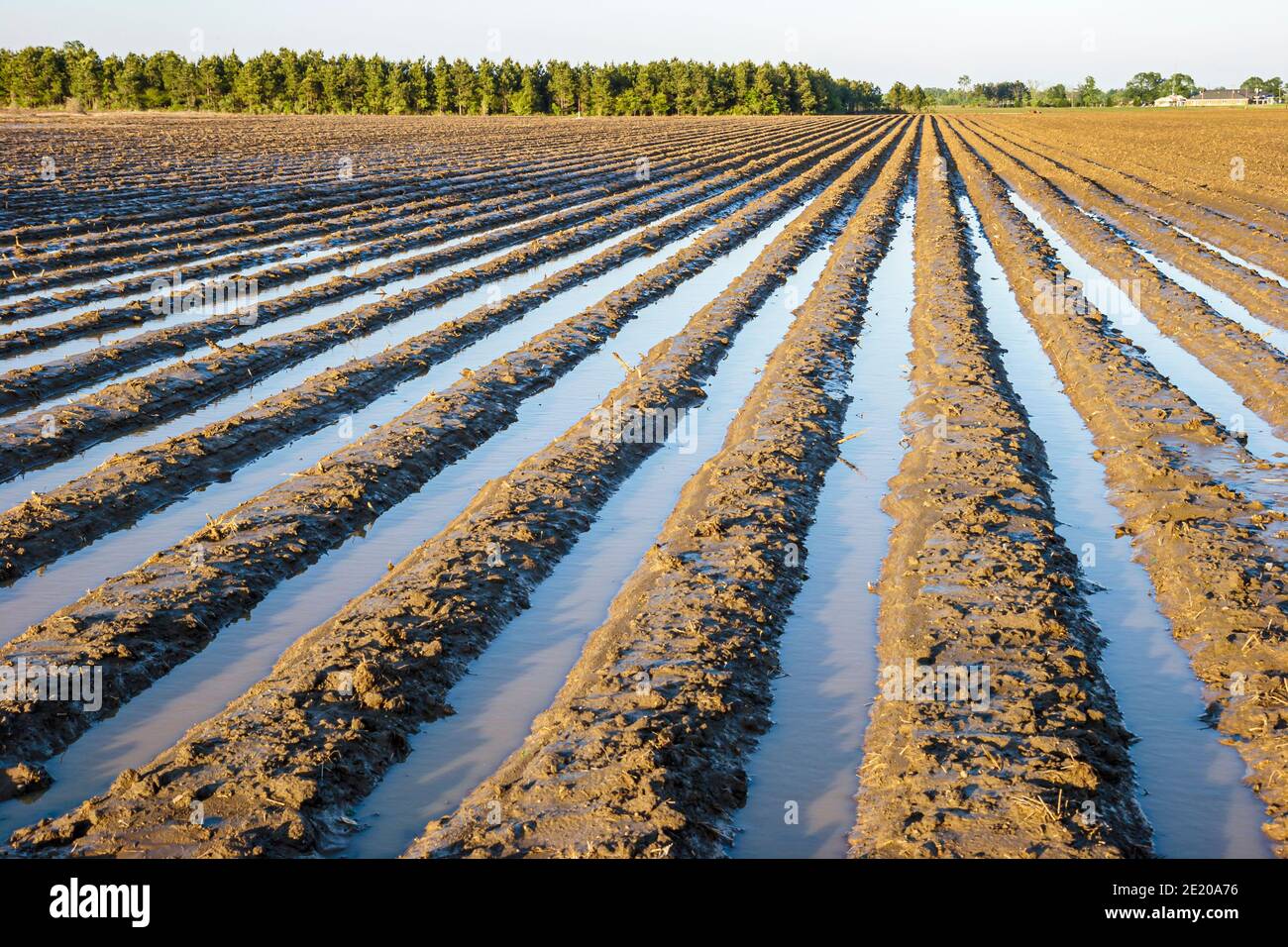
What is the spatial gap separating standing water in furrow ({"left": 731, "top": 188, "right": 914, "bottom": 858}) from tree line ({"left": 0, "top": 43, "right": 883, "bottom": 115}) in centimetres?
9507

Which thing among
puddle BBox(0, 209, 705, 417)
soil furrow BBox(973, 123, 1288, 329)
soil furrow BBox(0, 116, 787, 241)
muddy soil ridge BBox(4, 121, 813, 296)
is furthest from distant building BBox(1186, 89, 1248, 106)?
puddle BBox(0, 209, 705, 417)

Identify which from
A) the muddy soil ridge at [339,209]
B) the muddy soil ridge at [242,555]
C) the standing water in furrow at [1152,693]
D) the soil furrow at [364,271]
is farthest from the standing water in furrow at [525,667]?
the muddy soil ridge at [339,209]

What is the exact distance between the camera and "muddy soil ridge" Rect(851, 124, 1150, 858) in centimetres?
433

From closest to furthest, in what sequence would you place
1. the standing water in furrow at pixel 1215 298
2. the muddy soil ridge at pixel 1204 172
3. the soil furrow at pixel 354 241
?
the standing water in furrow at pixel 1215 298 → the soil furrow at pixel 354 241 → the muddy soil ridge at pixel 1204 172

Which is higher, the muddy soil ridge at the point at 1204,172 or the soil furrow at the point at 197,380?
the muddy soil ridge at the point at 1204,172

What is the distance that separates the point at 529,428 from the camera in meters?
9.89

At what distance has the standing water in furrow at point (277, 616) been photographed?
4.84 m

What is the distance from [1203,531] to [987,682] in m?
2.74

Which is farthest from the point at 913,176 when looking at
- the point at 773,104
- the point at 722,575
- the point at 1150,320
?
the point at 773,104

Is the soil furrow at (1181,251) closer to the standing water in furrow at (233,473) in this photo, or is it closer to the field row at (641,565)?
the field row at (641,565)

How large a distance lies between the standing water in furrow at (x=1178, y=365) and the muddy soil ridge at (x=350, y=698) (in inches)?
218

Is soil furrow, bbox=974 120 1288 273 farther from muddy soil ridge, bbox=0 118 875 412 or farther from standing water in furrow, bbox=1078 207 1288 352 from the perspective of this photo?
muddy soil ridge, bbox=0 118 875 412

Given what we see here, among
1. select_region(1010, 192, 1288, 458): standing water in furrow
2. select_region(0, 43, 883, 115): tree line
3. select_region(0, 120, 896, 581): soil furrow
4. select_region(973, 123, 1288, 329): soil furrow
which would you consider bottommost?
select_region(0, 120, 896, 581): soil furrow

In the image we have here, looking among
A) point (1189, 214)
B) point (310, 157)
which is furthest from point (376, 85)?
point (1189, 214)
